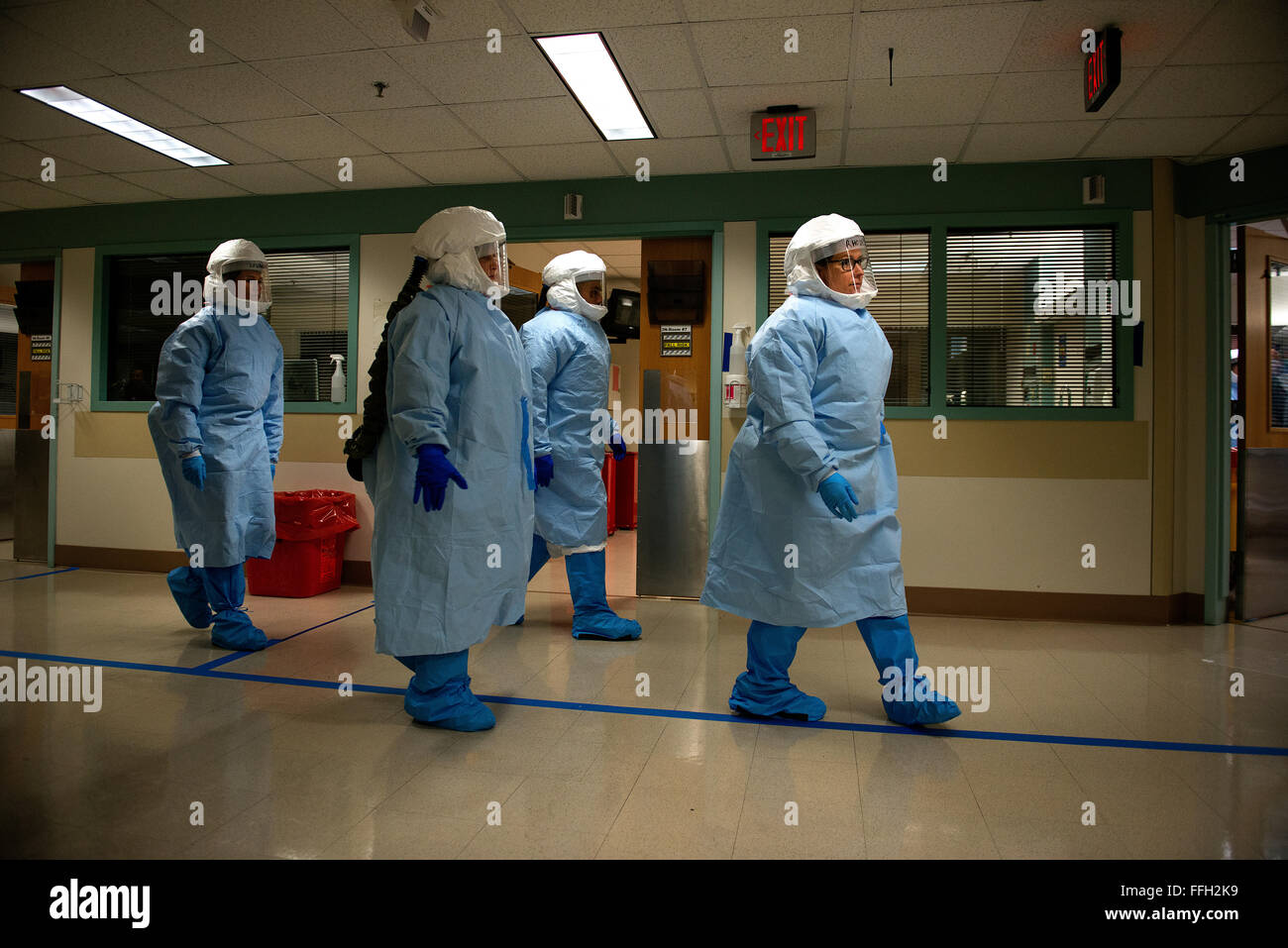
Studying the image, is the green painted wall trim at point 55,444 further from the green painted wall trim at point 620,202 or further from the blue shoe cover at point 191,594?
the blue shoe cover at point 191,594

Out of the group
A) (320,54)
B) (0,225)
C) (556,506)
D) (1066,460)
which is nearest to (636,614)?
(556,506)

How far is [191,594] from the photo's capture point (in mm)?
3477

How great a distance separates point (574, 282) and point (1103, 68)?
223 centimetres

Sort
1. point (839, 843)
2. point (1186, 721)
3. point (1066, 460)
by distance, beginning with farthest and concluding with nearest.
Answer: point (1066, 460), point (1186, 721), point (839, 843)

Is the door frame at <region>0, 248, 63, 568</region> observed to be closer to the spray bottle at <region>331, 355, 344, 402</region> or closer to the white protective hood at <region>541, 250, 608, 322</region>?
the spray bottle at <region>331, 355, 344, 402</region>

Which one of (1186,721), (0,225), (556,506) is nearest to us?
(1186,721)

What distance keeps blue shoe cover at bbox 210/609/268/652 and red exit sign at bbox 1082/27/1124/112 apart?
3.94 metres

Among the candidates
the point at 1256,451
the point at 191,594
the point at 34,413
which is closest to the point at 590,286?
the point at 191,594

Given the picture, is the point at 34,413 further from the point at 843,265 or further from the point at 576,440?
the point at 843,265

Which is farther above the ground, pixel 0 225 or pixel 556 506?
pixel 0 225

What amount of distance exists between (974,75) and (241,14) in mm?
2905

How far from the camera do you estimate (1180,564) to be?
167 inches

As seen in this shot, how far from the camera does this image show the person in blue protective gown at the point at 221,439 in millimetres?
3209

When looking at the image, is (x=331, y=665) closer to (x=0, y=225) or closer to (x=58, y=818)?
(x=58, y=818)
